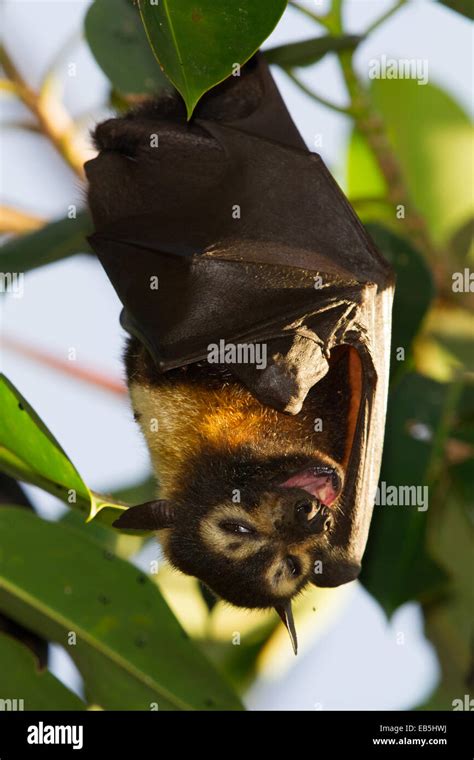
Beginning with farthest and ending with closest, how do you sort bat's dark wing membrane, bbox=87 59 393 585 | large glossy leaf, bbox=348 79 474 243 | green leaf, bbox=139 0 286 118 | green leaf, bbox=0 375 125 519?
1. large glossy leaf, bbox=348 79 474 243
2. bat's dark wing membrane, bbox=87 59 393 585
3. green leaf, bbox=0 375 125 519
4. green leaf, bbox=139 0 286 118

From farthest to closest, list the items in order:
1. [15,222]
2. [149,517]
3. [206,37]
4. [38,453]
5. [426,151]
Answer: [426,151] → [15,222] → [149,517] → [38,453] → [206,37]

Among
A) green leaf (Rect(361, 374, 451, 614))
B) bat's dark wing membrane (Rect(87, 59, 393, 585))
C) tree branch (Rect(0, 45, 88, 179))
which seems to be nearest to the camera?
bat's dark wing membrane (Rect(87, 59, 393, 585))

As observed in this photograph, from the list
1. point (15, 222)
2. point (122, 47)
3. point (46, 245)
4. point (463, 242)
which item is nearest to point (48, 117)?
point (15, 222)

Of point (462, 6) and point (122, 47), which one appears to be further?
point (122, 47)

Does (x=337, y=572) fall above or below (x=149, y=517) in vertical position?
below

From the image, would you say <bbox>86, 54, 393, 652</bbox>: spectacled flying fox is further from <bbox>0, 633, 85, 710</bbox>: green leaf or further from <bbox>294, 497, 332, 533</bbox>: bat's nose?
<bbox>0, 633, 85, 710</bbox>: green leaf

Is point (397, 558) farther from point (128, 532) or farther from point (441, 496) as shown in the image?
point (128, 532)

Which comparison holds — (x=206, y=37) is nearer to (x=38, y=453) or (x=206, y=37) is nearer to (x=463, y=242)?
(x=38, y=453)

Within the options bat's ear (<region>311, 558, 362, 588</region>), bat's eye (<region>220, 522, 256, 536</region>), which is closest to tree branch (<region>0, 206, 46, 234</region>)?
bat's eye (<region>220, 522, 256, 536</region>)
